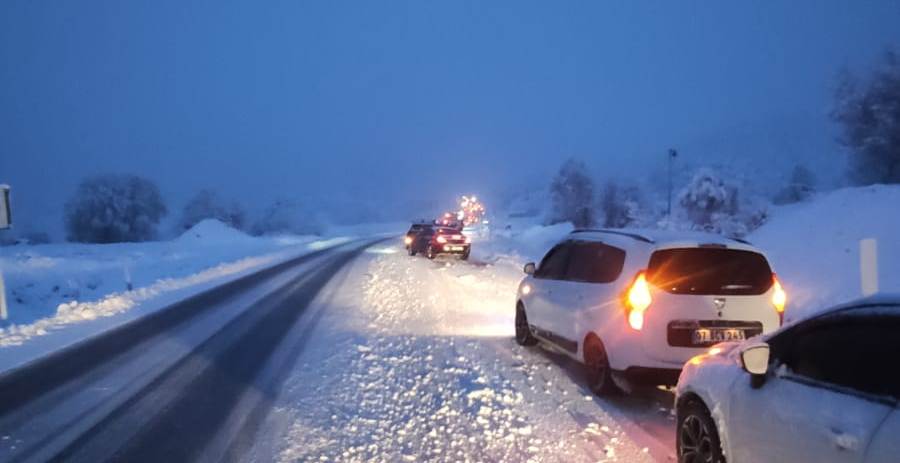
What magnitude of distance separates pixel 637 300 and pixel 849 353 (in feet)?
10.7

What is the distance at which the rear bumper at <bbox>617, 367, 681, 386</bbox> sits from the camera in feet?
22.0

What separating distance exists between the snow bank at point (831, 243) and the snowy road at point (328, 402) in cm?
652

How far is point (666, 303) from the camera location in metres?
6.73

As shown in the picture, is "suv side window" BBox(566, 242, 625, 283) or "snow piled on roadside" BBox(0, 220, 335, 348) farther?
"snow piled on roadside" BBox(0, 220, 335, 348)

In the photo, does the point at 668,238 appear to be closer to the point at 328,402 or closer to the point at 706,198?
the point at 328,402

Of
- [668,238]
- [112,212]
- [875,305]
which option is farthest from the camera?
[112,212]

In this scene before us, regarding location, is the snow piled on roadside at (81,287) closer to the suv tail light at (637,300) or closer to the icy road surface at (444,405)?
the icy road surface at (444,405)

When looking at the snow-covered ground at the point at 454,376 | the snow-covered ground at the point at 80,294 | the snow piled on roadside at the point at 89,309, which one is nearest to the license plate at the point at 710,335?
the snow-covered ground at the point at 454,376

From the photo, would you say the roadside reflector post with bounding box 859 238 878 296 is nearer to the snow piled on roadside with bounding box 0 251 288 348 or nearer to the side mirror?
the side mirror

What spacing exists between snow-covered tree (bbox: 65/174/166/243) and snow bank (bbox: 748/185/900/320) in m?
84.1

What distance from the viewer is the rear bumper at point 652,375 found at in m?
6.71

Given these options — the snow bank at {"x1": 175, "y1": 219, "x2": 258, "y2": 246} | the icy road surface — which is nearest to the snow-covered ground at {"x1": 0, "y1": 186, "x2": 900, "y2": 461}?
the icy road surface

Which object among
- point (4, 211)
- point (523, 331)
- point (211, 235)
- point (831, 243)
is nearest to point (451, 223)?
point (211, 235)

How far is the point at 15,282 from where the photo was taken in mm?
24484
